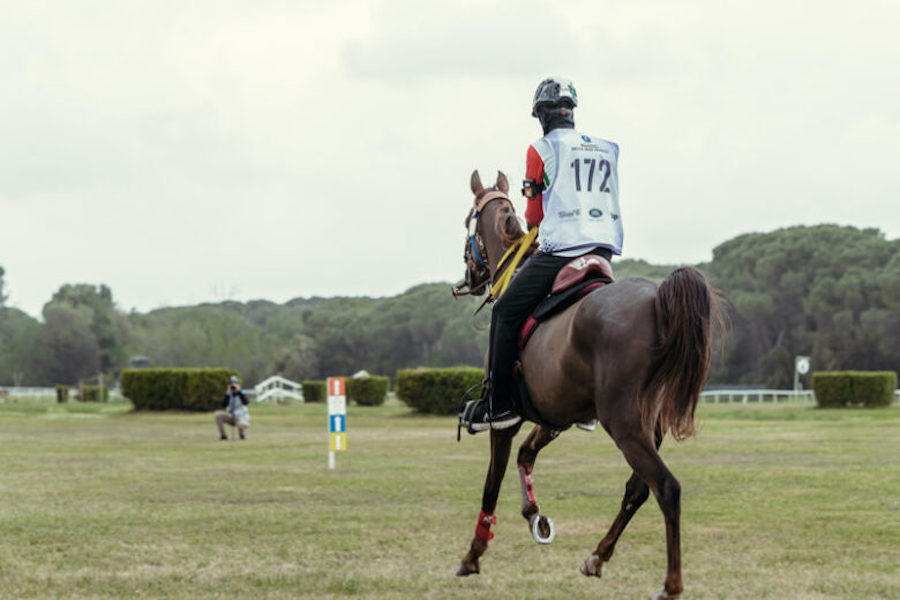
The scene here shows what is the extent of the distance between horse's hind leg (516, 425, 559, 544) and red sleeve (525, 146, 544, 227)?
1442 millimetres

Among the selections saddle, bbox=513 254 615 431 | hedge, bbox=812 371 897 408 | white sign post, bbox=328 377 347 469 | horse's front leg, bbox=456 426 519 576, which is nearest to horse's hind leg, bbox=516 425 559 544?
horse's front leg, bbox=456 426 519 576

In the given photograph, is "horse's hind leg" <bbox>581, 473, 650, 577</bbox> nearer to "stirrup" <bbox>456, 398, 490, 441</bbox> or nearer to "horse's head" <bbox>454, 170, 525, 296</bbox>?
"stirrup" <bbox>456, 398, 490, 441</bbox>

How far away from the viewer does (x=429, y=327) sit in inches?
3275

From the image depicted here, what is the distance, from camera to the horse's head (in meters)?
7.69

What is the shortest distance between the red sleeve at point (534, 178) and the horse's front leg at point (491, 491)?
1434 millimetres

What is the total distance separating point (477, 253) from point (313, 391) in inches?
1883

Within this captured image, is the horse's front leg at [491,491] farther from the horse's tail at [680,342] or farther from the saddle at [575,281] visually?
the horse's tail at [680,342]

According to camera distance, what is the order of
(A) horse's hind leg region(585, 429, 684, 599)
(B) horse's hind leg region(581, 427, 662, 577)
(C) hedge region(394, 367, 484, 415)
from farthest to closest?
(C) hedge region(394, 367, 484, 415) < (B) horse's hind leg region(581, 427, 662, 577) < (A) horse's hind leg region(585, 429, 684, 599)

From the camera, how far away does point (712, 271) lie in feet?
240

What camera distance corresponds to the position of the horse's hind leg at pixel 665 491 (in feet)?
18.4

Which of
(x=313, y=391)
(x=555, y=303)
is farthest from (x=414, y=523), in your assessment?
(x=313, y=391)

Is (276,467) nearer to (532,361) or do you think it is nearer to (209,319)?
(532,361)

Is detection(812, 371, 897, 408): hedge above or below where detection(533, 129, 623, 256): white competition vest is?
below

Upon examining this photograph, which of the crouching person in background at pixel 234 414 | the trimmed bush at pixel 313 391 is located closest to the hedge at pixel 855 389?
the crouching person in background at pixel 234 414
